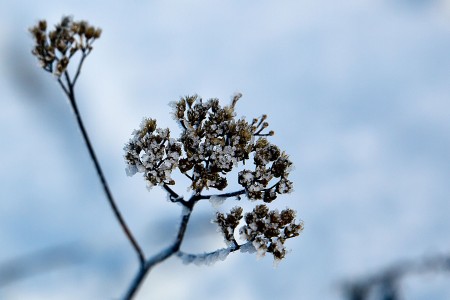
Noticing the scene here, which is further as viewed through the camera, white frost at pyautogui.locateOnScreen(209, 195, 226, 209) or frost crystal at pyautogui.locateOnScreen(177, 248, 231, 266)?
white frost at pyautogui.locateOnScreen(209, 195, 226, 209)

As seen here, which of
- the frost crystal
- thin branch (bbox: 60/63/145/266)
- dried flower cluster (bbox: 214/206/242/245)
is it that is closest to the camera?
thin branch (bbox: 60/63/145/266)

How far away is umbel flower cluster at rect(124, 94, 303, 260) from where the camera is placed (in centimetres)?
551

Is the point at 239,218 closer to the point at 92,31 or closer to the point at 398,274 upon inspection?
the point at 92,31

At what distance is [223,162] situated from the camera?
552 centimetres

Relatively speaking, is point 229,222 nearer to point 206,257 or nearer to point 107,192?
point 206,257

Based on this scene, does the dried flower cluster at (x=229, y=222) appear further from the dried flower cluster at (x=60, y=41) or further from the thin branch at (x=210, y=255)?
the dried flower cluster at (x=60, y=41)

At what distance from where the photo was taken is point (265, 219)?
18.0 feet

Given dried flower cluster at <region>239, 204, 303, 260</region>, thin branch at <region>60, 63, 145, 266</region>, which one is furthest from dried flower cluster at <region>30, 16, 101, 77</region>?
dried flower cluster at <region>239, 204, 303, 260</region>

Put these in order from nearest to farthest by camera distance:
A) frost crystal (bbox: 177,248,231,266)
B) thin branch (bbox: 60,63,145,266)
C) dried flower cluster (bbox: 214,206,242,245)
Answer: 1. thin branch (bbox: 60,63,145,266)
2. frost crystal (bbox: 177,248,231,266)
3. dried flower cluster (bbox: 214,206,242,245)

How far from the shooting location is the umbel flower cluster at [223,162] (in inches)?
217

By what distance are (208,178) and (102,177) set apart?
4.29 ft

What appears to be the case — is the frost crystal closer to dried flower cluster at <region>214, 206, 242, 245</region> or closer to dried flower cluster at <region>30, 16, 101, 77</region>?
dried flower cluster at <region>214, 206, 242, 245</region>

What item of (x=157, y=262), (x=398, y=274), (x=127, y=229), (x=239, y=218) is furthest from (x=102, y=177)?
(x=398, y=274)

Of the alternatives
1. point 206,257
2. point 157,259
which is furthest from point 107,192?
point 206,257
